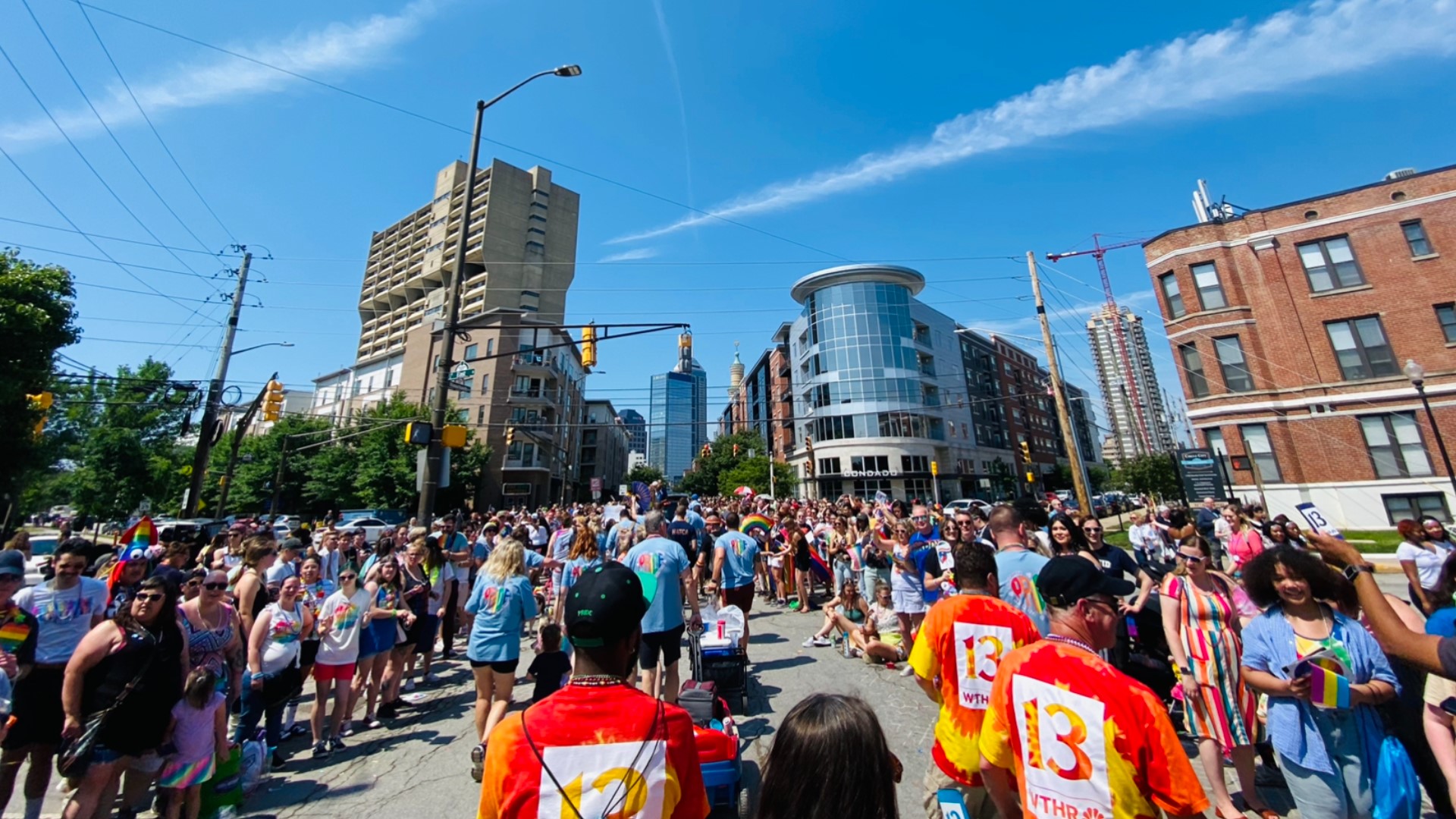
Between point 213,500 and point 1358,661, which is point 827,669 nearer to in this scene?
point 1358,661

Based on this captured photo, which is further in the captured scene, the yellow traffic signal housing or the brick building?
the brick building

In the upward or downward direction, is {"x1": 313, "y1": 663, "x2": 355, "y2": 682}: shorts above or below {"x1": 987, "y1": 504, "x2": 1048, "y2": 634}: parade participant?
below

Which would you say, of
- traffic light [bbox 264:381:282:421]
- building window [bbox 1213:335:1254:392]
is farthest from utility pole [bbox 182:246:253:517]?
building window [bbox 1213:335:1254:392]

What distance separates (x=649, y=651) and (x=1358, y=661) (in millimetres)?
4852

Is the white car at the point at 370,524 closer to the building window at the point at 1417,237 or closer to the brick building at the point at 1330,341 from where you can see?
the brick building at the point at 1330,341

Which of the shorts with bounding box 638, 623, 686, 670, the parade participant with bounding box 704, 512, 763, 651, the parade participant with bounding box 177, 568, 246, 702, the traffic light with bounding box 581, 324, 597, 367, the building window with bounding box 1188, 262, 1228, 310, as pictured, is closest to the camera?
the parade participant with bounding box 177, 568, 246, 702

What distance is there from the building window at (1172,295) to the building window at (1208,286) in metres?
0.59

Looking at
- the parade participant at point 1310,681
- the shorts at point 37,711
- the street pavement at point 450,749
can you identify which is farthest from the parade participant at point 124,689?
the parade participant at point 1310,681

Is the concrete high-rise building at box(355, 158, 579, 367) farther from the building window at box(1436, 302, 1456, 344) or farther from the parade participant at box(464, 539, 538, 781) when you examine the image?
the building window at box(1436, 302, 1456, 344)

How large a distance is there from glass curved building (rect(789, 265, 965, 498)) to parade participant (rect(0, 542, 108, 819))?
42.7m

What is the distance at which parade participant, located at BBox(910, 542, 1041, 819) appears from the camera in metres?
2.75

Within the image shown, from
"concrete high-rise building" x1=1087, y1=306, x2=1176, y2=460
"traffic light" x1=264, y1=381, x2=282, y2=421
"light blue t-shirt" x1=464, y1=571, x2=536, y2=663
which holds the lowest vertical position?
"light blue t-shirt" x1=464, y1=571, x2=536, y2=663

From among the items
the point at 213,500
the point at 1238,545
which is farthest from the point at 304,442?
the point at 1238,545

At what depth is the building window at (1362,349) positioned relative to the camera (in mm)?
18797
